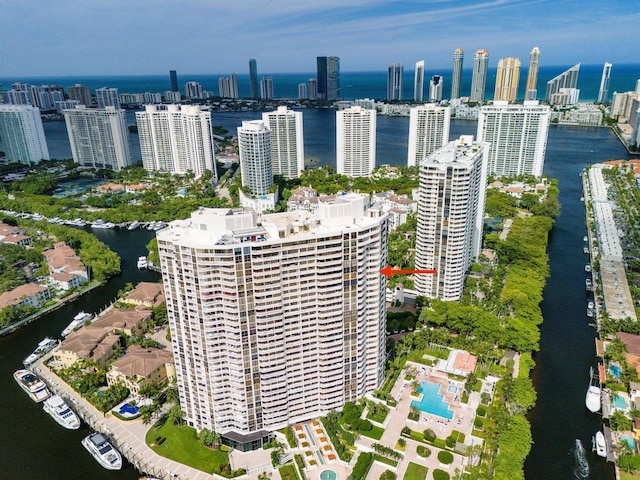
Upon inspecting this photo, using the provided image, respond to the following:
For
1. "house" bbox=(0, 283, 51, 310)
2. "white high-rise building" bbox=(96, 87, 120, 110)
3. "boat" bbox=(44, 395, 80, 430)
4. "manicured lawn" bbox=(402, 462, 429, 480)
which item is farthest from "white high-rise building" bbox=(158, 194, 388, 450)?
"white high-rise building" bbox=(96, 87, 120, 110)

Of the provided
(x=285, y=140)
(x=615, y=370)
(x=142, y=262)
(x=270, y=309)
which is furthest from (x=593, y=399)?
(x=285, y=140)

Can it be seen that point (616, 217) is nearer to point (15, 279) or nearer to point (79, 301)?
point (79, 301)

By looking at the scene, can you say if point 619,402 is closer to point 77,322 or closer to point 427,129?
point 77,322

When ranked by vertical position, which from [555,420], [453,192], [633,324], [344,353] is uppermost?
[453,192]

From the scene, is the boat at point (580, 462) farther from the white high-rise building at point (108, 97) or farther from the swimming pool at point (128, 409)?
the white high-rise building at point (108, 97)

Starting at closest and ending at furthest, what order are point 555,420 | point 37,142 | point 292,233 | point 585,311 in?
point 292,233
point 555,420
point 585,311
point 37,142

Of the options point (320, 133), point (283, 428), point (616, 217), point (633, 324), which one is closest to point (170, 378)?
point (283, 428)

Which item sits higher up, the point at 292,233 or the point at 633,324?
the point at 292,233

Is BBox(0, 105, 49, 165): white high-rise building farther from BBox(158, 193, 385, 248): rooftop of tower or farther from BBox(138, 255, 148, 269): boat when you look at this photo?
BBox(158, 193, 385, 248): rooftop of tower
